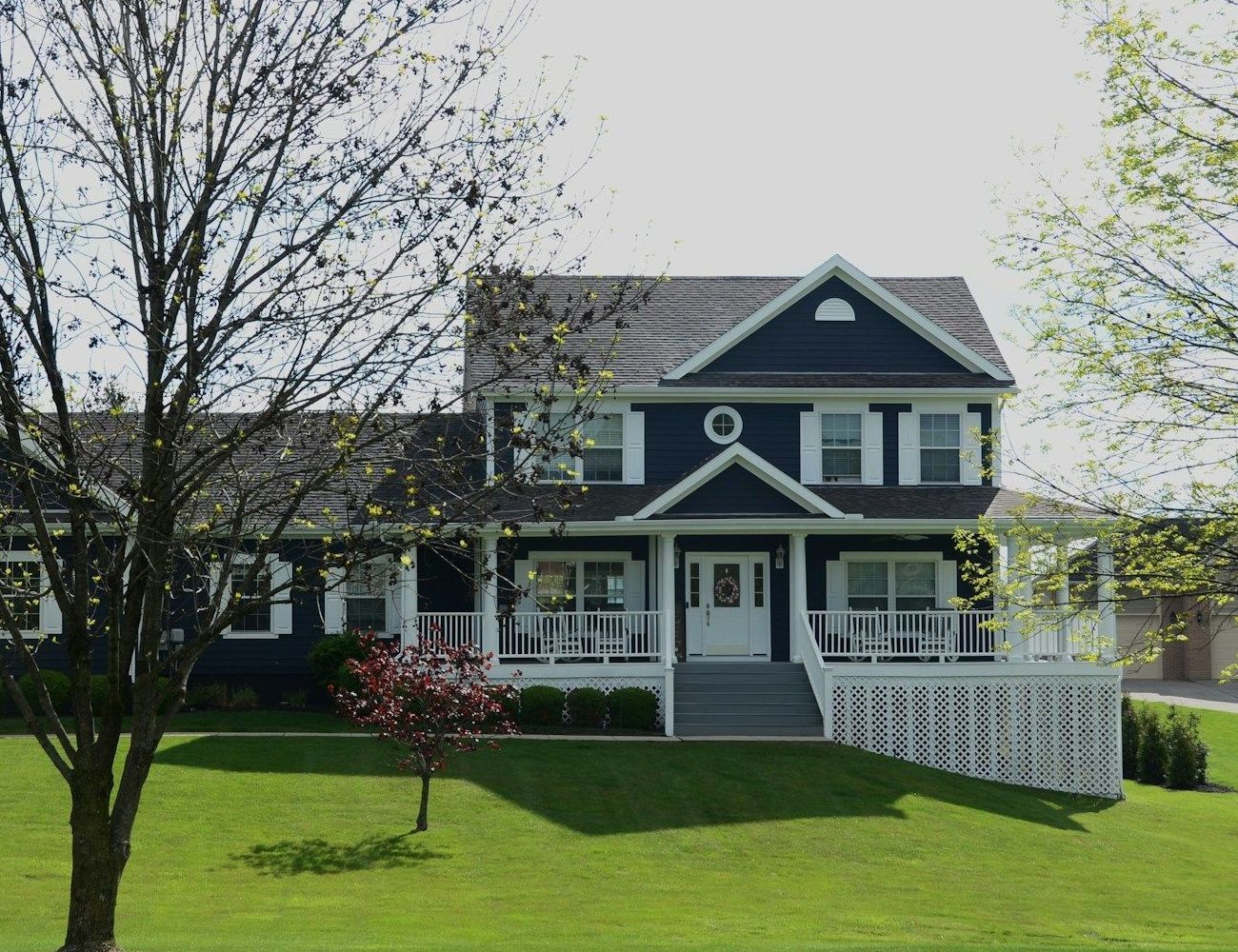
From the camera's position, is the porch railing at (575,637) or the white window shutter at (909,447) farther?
the white window shutter at (909,447)

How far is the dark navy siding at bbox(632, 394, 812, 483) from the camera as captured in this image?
27.6 m

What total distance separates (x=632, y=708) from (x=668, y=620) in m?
1.64

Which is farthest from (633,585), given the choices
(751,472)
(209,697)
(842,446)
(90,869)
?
(90,869)

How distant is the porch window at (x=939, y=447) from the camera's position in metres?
28.0

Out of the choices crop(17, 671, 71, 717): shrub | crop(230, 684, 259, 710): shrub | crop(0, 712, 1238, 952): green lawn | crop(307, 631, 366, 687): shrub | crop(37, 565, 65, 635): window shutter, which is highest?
crop(37, 565, 65, 635): window shutter

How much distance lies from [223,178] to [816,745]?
1629cm

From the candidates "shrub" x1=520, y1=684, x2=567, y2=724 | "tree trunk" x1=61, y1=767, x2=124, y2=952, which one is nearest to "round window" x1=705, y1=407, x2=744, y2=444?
"shrub" x1=520, y1=684, x2=567, y2=724

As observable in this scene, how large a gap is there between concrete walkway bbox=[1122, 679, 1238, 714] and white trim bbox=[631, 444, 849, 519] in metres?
15.9

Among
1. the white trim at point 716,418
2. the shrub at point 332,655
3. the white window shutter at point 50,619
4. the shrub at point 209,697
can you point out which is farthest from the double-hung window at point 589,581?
the white window shutter at point 50,619

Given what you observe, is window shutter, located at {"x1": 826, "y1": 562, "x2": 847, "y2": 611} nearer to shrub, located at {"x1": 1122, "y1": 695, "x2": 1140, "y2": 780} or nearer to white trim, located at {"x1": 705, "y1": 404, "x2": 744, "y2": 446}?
white trim, located at {"x1": 705, "y1": 404, "x2": 744, "y2": 446}

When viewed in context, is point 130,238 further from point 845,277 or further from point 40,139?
point 845,277

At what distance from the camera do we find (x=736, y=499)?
2562 centimetres

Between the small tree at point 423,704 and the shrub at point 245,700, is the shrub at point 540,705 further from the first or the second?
the small tree at point 423,704

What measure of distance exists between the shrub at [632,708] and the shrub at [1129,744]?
897cm
